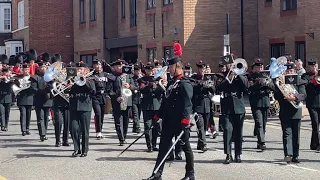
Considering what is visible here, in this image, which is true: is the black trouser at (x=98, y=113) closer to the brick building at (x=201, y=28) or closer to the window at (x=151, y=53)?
the brick building at (x=201, y=28)

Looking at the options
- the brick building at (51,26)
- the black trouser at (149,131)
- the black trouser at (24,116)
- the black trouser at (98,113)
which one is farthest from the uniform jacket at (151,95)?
the brick building at (51,26)

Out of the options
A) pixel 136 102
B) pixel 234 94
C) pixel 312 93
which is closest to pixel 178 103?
pixel 234 94

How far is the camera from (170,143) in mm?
10844

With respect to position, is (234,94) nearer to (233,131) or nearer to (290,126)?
(233,131)

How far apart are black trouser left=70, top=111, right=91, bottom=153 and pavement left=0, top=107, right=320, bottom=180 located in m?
0.31

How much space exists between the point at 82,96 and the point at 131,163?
78.4 inches

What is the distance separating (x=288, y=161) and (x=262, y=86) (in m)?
2.10

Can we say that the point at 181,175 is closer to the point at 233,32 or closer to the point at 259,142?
the point at 259,142

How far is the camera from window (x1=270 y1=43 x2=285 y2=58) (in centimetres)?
2927

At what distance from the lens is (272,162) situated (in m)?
12.7

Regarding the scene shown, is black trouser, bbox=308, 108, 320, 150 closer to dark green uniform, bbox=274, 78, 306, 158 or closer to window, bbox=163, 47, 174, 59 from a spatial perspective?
dark green uniform, bbox=274, 78, 306, 158

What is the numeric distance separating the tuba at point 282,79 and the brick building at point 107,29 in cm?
2332

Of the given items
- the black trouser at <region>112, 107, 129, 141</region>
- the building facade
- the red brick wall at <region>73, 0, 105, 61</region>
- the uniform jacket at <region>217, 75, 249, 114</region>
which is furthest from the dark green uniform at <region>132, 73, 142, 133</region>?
the building facade

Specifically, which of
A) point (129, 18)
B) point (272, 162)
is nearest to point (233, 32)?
point (129, 18)
